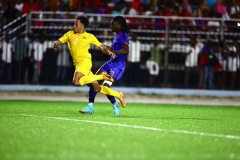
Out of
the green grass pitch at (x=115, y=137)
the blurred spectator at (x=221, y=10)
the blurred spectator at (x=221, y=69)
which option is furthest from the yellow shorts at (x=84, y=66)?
the blurred spectator at (x=221, y=10)

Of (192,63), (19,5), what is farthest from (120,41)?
(19,5)

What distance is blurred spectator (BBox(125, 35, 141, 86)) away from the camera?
2423 cm

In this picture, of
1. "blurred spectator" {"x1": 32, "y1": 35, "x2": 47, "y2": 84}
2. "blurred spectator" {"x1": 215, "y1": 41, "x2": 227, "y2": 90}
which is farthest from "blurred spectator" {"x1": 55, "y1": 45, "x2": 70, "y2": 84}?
"blurred spectator" {"x1": 215, "y1": 41, "x2": 227, "y2": 90}

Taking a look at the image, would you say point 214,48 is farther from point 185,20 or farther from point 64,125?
point 64,125

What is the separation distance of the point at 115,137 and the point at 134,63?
1432 centimetres

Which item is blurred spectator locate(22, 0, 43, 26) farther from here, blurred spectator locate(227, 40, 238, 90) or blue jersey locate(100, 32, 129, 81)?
blue jersey locate(100, 32, 129, 81)

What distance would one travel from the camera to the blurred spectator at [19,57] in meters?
24.3

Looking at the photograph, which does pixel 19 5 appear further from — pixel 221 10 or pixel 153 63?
pixel 221 10

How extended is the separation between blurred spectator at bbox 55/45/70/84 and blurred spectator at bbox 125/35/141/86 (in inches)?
89.5

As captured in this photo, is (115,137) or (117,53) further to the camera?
(117,53)

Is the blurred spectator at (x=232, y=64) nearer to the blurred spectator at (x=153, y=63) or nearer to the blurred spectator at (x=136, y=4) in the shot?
the blurred spectator at (x=153, y=63)

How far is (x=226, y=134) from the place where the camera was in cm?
1109

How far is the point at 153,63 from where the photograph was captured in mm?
24266

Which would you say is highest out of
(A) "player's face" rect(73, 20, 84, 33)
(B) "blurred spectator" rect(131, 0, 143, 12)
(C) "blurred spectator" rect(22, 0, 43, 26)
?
(B) "blurred spectator" rect(131, 0, 143, 12)
